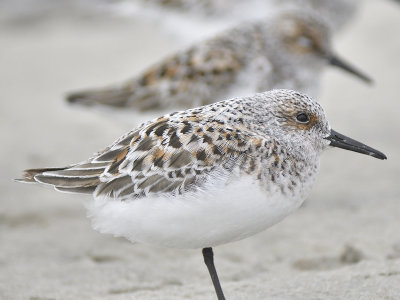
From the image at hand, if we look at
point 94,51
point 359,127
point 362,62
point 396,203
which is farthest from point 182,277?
point 94,51

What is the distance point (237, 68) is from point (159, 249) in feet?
6.18

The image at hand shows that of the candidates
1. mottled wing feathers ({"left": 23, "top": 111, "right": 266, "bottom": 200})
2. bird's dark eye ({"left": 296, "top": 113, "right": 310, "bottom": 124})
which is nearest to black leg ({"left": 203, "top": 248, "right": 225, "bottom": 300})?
mottled wing feathers ({"left": 23, "top": 111, "right": 266, "bottom": 200})

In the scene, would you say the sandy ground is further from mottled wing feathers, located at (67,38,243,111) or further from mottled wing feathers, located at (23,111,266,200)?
mottled wing feathers, located at (23,111,266,200)

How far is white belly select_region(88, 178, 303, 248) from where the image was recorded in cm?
349

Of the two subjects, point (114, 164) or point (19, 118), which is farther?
point (19, 118)

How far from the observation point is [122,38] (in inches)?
410

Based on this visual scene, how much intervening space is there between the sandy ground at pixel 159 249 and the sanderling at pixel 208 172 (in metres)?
0.76

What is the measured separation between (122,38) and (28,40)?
1.35m

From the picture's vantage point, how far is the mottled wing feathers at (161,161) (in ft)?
11.9

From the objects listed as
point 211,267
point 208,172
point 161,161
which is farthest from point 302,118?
point 211,267

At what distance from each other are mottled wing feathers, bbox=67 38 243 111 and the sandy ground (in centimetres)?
18

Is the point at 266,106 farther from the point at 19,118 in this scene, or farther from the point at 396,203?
the point at 19,118

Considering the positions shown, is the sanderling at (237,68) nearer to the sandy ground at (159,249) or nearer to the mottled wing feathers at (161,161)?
the sandy ground at (159,249)

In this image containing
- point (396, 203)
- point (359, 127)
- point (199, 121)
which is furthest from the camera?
point (359, 127)
